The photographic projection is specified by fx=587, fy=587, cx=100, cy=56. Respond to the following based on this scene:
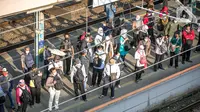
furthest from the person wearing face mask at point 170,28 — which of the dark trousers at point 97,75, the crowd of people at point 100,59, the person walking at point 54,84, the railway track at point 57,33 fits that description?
the person walking at point 54,84

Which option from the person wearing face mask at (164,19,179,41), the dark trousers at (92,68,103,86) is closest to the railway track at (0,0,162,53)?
the person wearing face mask at (164,19,179,41)

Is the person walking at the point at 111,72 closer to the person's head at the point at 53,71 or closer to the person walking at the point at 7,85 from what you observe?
the person's head at the point at 53,71

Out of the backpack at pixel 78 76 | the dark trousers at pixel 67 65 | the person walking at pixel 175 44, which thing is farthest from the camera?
the person walking at pixel 175 44

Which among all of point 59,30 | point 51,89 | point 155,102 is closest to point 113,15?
point 59,30

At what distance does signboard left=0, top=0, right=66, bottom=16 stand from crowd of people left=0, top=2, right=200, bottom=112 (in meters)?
1.38

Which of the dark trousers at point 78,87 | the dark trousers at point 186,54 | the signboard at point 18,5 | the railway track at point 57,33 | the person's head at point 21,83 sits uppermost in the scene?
the signboard at point 18,5

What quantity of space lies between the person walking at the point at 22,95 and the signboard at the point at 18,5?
243 centimetres

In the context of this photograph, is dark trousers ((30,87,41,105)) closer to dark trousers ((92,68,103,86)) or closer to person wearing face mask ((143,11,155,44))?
dark trousers ((92,68,103,86))

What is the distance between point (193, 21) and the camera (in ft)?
76.0

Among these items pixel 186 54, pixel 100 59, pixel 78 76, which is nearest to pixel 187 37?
pixel 186 54

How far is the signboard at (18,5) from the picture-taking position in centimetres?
1852

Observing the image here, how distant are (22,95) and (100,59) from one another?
9.68 feet

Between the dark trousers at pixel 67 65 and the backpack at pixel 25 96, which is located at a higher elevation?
the backpack at pixel 25 96

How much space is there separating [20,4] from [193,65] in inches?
282
